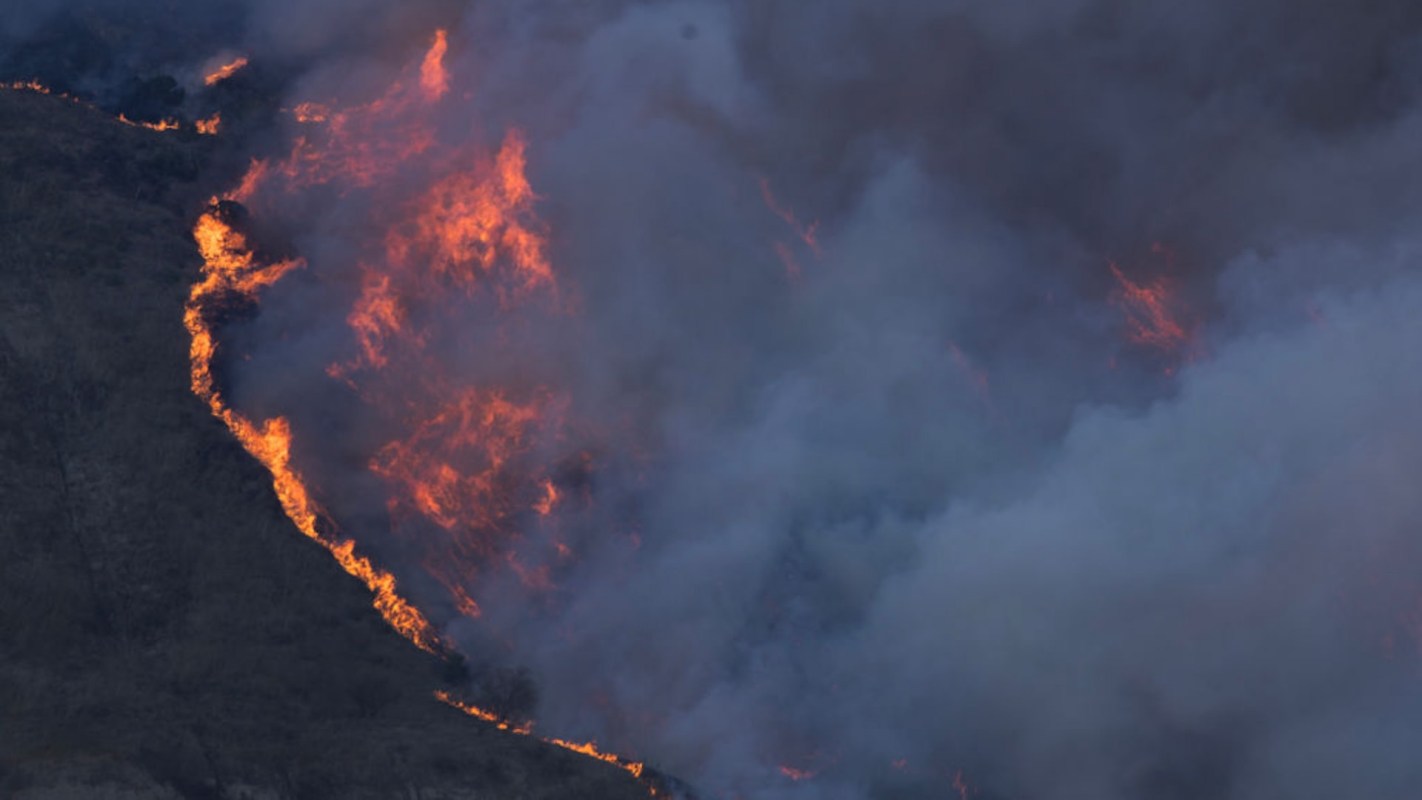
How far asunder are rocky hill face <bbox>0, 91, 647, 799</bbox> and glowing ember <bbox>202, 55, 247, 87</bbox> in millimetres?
9687

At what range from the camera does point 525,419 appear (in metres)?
63.2

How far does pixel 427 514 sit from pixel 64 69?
25883 millimetres

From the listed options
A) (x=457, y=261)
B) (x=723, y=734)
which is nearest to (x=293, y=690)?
(x=723, y=734)

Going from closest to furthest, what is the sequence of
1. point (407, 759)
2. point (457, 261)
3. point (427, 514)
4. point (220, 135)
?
point (407, 759) → point (427, 514) → point (457, 261) → point (220, 135)

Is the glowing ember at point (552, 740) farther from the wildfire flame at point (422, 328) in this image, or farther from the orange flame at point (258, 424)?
the orange flame at point (258, 424)

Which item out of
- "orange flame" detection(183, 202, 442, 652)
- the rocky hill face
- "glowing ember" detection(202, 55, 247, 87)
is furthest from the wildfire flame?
"glowing ember" detection(202, 55, 247, 87)

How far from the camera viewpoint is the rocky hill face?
5191 cm

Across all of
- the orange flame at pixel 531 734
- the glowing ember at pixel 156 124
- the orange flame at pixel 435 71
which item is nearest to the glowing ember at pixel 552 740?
the orange flame at pixel 531 734

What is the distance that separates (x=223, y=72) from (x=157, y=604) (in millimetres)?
26007

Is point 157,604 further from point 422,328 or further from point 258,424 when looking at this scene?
point 422,328

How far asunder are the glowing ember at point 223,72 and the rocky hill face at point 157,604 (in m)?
9.69

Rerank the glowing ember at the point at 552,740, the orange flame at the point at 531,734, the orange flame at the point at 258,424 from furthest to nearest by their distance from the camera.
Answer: the orange flame at the point at 258,424 → the orange flame at the point at 531,734 → the glowing ember at the point at 552,740

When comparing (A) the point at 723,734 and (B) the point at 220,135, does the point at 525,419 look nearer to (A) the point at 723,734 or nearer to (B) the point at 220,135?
(A) the point at 723,734

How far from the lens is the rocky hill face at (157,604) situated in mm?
51906
